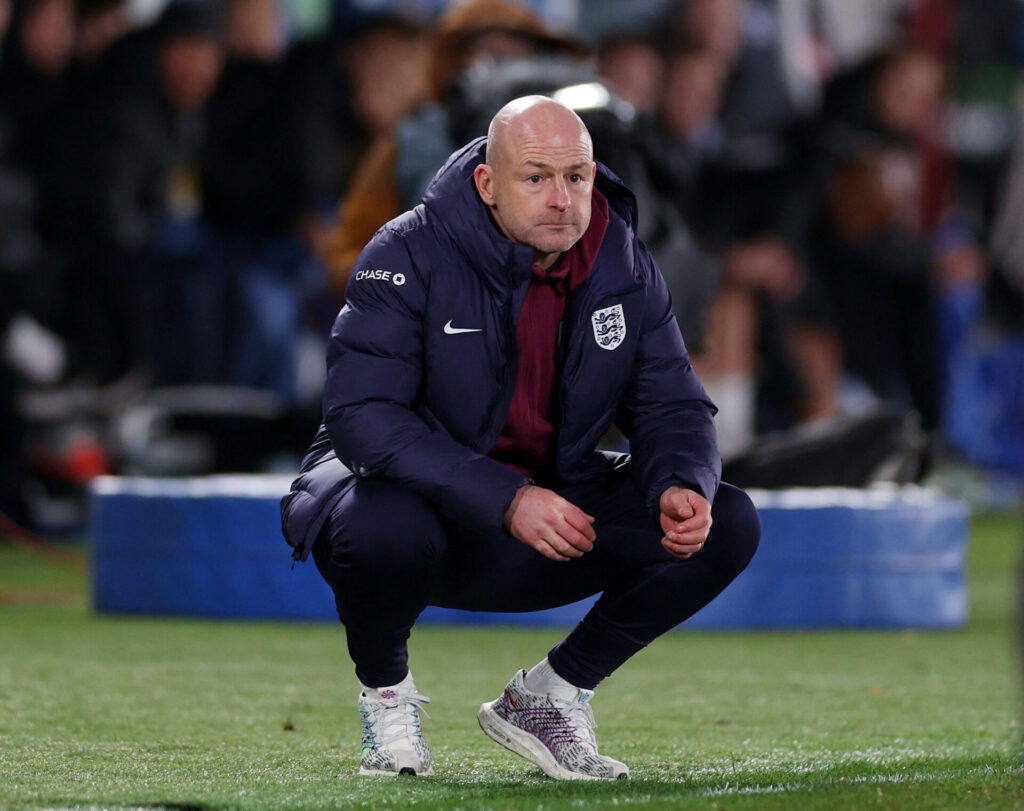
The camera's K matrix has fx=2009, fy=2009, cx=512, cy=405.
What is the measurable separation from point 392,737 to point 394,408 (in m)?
0.59

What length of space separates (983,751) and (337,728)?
1.27 metres

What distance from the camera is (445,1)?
33.2ft

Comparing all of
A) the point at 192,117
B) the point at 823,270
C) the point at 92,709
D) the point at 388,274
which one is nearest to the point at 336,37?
the point at 192,117

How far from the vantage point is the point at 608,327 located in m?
3.32

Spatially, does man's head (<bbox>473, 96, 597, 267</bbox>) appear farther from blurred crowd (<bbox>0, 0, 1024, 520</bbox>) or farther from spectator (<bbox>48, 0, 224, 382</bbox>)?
spectator (<bbox>48, 0, 224, 382</bbox>)

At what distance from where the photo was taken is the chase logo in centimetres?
325

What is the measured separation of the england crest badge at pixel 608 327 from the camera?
3.31 m

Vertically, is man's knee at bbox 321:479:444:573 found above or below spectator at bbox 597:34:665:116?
below

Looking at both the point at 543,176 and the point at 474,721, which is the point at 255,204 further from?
the point at 543,176

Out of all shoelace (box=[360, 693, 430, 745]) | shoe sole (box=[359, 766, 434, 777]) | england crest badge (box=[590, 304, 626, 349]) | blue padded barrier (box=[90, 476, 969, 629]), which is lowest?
blue padded barrier (box=[90, 476, 969, 629])

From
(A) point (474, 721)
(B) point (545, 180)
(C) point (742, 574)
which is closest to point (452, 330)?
(B) point (545, 180)

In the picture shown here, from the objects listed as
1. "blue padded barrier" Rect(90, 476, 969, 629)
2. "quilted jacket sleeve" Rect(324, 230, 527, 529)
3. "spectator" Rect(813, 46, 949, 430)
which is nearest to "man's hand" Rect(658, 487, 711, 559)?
"quilted jacket sleeve" Rect(324, 230, 527, 529)

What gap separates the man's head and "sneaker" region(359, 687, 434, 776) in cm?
81

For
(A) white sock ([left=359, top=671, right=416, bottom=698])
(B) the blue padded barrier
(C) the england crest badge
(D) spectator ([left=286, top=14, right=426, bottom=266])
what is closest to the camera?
(C) the england crest badge
